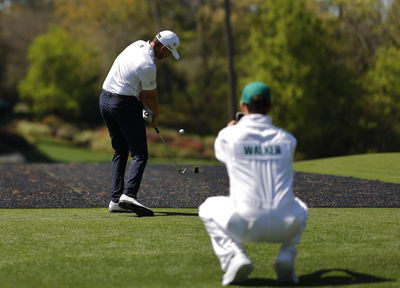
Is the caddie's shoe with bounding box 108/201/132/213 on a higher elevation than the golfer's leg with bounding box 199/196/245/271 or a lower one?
lower

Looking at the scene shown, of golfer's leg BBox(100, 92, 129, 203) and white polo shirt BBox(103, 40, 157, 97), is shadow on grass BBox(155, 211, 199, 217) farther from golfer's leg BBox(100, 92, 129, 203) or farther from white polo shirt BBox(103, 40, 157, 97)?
white polo shirt BBox(103, 40, 157, 97)

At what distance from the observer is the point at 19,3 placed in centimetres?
8950

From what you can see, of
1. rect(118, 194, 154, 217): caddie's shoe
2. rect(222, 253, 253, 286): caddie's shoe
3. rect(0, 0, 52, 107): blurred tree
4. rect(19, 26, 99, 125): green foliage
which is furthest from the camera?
rect(0, 0, 52, 107): blurred tree

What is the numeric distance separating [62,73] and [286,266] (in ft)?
155

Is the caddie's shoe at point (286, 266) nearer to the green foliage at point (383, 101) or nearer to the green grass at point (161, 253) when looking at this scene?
the green grass at point (161, 253)

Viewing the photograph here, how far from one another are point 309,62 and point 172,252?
3327 cm

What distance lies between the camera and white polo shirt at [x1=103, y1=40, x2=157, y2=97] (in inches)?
347

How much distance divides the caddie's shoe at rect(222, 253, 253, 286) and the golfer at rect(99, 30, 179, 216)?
3572 millimetres

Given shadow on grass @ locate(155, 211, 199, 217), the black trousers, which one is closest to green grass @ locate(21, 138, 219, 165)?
shadow on grass @ locate(155, 211, 199, 217)

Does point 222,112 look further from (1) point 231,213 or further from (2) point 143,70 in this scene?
(1) point 231,213

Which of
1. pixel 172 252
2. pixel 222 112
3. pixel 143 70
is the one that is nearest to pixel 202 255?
pixel 172 252

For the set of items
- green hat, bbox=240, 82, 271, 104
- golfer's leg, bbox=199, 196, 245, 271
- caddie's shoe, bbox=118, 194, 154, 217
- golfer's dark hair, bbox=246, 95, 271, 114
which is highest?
green hat, bbox=240, 82, 271, 104

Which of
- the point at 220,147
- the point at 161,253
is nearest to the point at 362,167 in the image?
the point at 161,253

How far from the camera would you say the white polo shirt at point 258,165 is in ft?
17.1
